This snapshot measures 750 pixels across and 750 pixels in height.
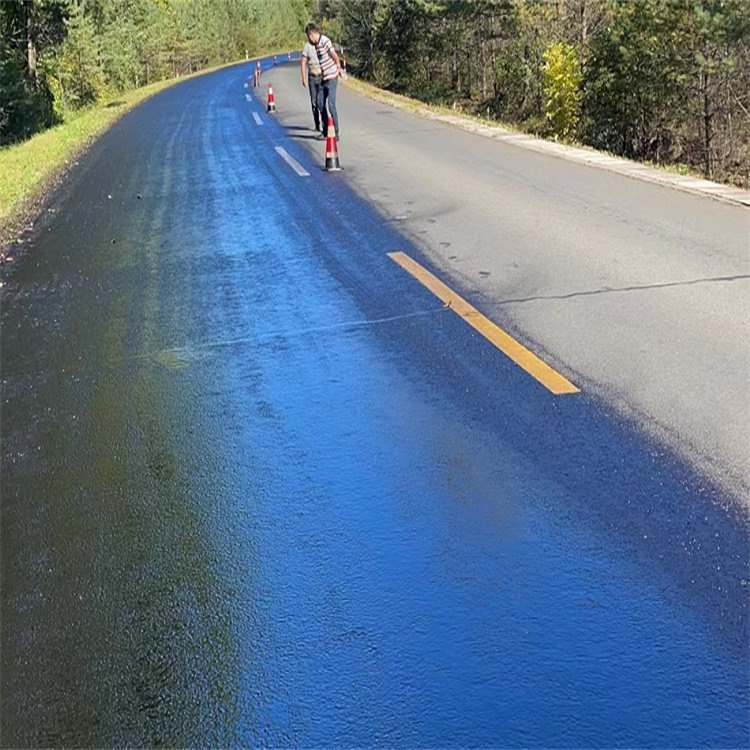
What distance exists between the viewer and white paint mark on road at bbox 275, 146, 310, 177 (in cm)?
1316

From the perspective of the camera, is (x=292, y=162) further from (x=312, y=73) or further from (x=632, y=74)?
(x=632, y=74)

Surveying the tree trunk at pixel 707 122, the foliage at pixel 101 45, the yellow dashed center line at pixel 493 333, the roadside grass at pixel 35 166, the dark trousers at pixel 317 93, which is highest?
the foliage at pixel 101 45

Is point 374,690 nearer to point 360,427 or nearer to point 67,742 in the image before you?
point 67,742

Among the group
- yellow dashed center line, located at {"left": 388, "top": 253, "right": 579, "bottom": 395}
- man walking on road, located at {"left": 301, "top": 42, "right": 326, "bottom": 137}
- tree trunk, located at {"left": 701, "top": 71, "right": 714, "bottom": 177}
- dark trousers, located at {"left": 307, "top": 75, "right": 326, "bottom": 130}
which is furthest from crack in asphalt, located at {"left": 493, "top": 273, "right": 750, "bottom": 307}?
tree trunk, located at {"left": 701, "top": 71, "right": 714, "bottom": 177}

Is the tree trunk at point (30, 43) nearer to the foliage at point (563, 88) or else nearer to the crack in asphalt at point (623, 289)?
the foliage at point (563, 88)

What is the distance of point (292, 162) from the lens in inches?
562

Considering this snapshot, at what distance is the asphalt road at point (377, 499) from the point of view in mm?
2826

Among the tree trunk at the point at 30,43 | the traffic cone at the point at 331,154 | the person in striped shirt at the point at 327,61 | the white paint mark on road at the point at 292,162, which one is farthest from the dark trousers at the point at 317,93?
the tree trunk at the point at 30,43

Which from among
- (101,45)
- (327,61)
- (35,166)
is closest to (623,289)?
(327,61)

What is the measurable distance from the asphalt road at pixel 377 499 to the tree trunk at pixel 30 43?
30179 millimetres

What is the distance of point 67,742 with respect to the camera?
9.03 feet

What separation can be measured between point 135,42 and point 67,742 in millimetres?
67744

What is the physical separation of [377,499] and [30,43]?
37.4 metres

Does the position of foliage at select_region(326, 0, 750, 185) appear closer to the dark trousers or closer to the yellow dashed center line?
the dark trousers
